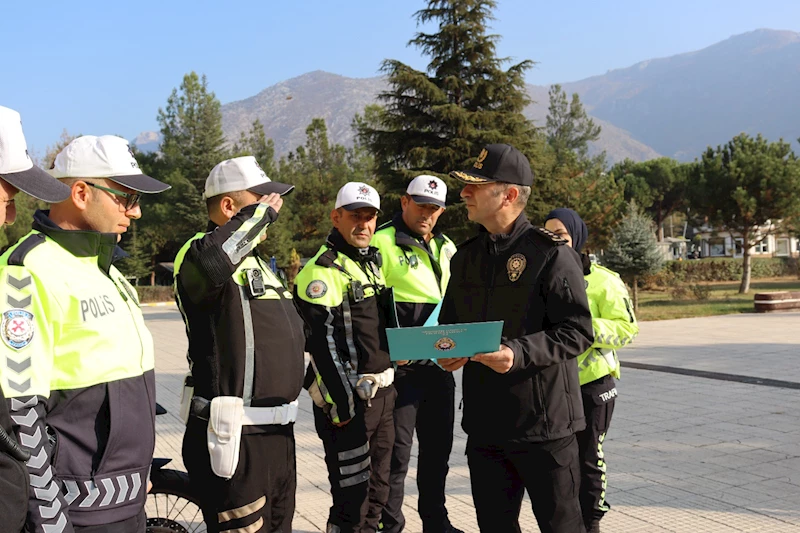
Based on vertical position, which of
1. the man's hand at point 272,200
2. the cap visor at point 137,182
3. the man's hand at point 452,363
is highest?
the cap visor at point 137,182

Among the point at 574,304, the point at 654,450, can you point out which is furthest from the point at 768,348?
the point at 574,304

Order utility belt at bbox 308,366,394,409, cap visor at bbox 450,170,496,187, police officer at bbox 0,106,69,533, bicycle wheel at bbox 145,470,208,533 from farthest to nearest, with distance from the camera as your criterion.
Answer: utility belt at bbox 308,366,394,409 < bicycle wheel at bbox 145,470,208,533 < cap visor at bbox 450,170,496,187 < police officer at bbox 0,106,69,533

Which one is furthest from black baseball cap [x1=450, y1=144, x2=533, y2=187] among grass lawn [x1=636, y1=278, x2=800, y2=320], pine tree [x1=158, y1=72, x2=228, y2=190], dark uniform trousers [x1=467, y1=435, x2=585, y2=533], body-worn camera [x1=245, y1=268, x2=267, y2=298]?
pine tree [x1=158, y1=72, x2=228, y2=190]

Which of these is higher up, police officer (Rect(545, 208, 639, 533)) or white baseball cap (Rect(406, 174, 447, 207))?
white baseball cap (Rect(406, 174, 447, 207))

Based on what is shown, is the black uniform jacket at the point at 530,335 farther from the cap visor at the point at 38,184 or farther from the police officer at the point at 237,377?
the cap visor at the point at 38,184

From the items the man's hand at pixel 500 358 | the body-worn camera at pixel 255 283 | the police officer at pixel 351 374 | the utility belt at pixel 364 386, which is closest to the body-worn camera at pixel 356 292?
the police officer at pixel 351 374

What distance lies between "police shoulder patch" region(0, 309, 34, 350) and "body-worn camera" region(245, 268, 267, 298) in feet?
3.79

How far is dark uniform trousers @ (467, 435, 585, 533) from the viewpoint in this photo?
3.09 m

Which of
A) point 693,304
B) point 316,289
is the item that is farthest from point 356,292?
point 693,304

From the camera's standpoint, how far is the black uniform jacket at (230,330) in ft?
10.2

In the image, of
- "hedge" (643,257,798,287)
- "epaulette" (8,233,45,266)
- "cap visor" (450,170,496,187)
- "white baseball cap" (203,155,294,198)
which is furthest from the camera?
"hedge" (643,257,798,287)

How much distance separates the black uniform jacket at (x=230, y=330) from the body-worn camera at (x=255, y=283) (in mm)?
25

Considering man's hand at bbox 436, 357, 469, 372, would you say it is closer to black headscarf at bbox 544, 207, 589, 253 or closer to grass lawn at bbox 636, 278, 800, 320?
black headscarf at bbox 544, 207, 589, 253

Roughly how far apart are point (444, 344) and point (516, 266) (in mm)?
685
